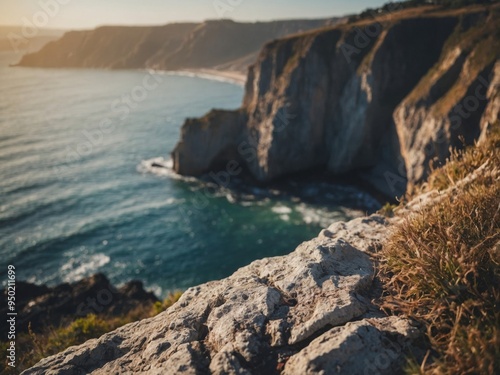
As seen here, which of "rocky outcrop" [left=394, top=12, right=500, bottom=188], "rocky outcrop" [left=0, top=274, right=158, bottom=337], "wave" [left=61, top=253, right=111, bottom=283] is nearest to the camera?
"rocky outcrop" [left=0, top=274, right=158, bottom=337]

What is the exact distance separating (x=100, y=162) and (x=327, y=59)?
4225 centimetres

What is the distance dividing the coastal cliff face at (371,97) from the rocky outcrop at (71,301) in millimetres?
31005

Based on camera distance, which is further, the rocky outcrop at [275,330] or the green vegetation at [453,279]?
the rocky outcrop at [275,330]

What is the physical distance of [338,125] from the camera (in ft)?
166

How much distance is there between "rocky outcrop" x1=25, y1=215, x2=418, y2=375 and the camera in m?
4.46

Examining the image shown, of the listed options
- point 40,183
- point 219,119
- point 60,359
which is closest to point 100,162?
point 40,183

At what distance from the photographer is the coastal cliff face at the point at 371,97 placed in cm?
3659

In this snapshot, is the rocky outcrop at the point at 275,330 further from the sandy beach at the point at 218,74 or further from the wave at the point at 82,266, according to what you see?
the sandy beach at the point at 218,74

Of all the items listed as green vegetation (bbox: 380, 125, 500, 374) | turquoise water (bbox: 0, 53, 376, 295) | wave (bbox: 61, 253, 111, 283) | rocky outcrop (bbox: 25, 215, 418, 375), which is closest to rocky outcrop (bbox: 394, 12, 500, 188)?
turquoise water (bbox: 0, 53, 376, 295)

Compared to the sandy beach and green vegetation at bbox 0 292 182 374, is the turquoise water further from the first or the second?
the sandy beach

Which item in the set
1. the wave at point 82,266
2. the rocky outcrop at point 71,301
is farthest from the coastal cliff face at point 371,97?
the rocky outcrop at point 71,301

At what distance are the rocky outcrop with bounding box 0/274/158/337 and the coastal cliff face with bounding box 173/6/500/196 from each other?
102 feet

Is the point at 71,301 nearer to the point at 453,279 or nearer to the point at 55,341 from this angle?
the point at 55,341

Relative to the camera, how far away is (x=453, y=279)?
15.1 feet
